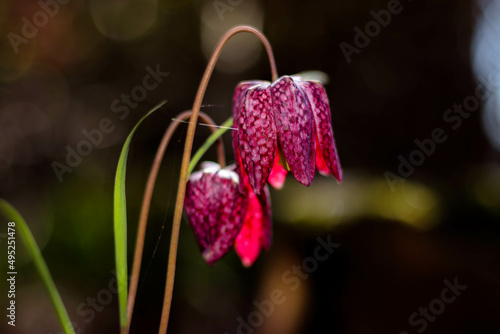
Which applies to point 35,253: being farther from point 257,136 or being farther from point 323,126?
point 323,126

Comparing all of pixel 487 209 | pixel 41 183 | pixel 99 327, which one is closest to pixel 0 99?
pixel 41 183

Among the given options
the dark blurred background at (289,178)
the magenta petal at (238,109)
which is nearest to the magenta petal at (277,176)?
the magenta petal at (238,109)

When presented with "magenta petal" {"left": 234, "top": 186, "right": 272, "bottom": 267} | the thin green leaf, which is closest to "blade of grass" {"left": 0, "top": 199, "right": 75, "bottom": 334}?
the thin green leaf

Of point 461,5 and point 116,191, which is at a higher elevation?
point 116,191

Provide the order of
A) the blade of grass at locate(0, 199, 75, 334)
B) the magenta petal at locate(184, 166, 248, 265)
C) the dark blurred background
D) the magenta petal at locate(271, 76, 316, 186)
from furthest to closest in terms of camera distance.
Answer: the dark blurred background, the magenta petal at locate(184, 166, 248, 265), the magenta petal at locate(271, 76, 316, 186), the blade of grass at locate(0, 199, 75, 334)

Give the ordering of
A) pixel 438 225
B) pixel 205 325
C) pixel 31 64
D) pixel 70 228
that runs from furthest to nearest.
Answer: pixel 31 64
pixel 205 325
pixel 70 228
pixel 438 225

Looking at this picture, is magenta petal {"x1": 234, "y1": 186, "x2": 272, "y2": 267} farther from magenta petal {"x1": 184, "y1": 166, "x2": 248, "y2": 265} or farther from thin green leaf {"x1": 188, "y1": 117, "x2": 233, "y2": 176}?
thin green leaf {"x1": 188, "y1": 117, "x2": 233, "y2": 176}

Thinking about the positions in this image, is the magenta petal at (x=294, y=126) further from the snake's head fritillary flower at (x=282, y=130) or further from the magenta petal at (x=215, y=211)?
the magenta petal at (x=215, y=211)

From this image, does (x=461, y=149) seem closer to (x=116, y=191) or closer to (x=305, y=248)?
(x=305, y=248)
